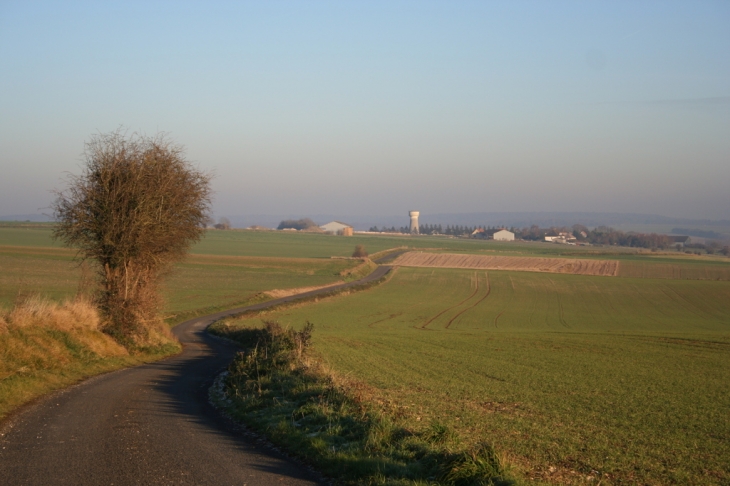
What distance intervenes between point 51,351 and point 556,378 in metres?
14.5

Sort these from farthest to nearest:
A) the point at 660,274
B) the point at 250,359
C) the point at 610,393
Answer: the point at 660,274
the point at 610,393
the point at 250,359

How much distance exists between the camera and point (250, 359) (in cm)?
1527

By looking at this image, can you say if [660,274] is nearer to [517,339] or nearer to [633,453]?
[517,339]

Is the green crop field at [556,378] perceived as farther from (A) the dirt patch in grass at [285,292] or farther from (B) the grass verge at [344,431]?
(A) the dirt patch in grass at [285,292]

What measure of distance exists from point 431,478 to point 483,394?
30.0 ft

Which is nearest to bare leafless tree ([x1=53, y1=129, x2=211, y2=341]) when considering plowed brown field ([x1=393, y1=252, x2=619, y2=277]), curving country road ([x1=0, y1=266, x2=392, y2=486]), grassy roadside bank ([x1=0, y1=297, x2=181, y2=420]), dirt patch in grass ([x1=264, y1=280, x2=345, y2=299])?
grassy roadside bank ([x1=0, y1=297, x2=181, y2=420])

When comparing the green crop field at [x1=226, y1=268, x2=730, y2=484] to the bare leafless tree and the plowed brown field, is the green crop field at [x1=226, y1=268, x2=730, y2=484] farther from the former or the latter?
the plowed brown field

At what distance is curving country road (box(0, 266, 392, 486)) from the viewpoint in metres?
7.28

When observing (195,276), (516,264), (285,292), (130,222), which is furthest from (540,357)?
(516,264)

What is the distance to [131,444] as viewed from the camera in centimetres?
862

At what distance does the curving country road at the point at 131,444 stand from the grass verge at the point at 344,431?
422 millimetres

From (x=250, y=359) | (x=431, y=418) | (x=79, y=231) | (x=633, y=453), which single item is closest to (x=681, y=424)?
(x=633, y=453)

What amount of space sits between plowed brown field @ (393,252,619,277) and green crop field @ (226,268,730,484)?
38.7 metres

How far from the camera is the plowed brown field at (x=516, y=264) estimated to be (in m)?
93.3
